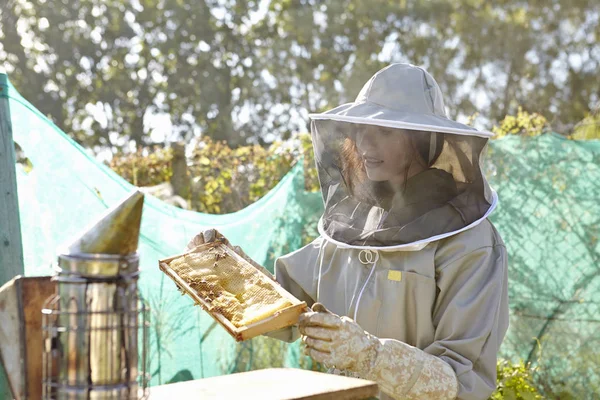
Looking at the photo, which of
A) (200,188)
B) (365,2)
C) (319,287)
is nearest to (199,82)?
(365,2)

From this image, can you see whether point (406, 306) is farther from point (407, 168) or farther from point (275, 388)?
point (275, 388)

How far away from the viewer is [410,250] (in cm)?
245

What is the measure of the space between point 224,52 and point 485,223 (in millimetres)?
19768

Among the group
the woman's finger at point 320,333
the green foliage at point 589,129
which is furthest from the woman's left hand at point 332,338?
the green foliage at point 589,129

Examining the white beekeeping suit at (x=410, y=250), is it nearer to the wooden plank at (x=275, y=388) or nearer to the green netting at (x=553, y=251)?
the wooden plank at (x=275, y=388)

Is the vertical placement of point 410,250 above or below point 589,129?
below

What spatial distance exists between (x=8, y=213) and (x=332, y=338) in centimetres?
130

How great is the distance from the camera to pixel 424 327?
2.39 meters

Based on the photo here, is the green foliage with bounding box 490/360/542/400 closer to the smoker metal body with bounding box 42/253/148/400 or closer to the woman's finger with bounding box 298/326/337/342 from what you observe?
the woman's finger with bounding box 298/326/337/342

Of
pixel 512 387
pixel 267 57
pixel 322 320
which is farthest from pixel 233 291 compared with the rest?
pixel 267 57

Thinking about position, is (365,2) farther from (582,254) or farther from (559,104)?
(582,254)

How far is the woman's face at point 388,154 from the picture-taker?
260 cm

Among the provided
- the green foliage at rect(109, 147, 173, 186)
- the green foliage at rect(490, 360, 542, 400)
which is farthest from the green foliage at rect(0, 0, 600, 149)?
the green foliage at rect(490, 360, 542, 400)

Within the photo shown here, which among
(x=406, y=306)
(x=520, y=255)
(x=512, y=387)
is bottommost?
(x=512, y=387)
